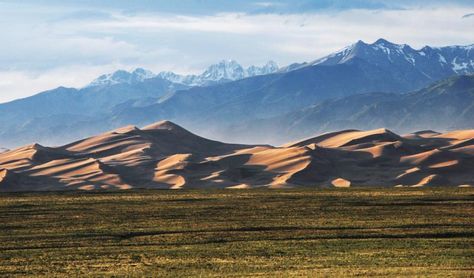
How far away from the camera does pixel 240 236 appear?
50969 mm

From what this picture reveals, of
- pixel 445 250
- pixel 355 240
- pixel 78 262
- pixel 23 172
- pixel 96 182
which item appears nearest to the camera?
pixel 78 262

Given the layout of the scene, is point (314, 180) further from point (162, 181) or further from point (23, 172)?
point (23, 172)

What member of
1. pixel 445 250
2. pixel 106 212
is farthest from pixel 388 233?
pixel 106 212

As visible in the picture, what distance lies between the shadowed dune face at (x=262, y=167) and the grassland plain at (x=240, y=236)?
54789 millimetres

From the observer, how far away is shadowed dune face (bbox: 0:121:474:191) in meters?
136

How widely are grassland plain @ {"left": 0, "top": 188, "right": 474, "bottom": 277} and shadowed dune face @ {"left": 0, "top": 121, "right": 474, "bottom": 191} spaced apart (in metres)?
Result: 54.8

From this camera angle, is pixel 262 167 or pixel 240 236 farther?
pixel 262 167

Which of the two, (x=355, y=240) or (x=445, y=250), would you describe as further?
(x=355, y=240)

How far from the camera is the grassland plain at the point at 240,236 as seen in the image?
128 ft

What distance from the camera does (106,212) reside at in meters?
66.8

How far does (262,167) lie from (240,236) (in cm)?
10173

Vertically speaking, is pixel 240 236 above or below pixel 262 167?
below

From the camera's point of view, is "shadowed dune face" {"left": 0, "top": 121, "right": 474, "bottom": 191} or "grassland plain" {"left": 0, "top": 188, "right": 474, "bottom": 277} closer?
"grassland plain" {"left": 0, "top": 188, "right": 474, "bottom": 277}

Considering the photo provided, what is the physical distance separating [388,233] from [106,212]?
75.9 ft
